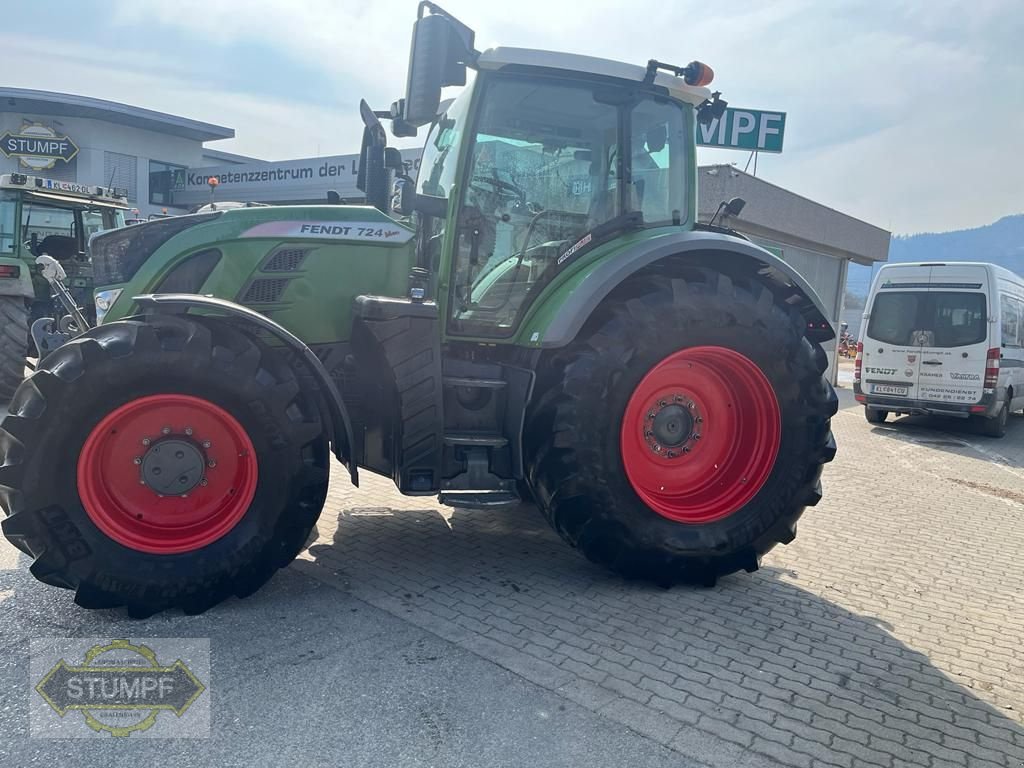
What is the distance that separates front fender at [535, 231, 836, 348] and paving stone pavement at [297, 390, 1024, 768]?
4.38 feet

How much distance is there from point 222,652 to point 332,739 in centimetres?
76

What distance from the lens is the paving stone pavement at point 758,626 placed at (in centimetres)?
259

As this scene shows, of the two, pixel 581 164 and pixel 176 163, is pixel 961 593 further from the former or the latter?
pixel 176 163

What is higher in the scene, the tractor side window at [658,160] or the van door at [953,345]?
the tractor side window at [658,160]

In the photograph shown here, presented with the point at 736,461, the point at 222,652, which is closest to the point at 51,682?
the point at 222,652

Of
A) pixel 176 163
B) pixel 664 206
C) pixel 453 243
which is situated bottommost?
pixel 453 243

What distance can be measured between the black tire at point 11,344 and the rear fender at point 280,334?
19.2 ft

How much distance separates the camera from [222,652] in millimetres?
2867

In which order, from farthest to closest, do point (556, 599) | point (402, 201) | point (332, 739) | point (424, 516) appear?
1. point (424, 516)
2. point (402, 201)
3. point (556, 599)
4. point (332, 739)

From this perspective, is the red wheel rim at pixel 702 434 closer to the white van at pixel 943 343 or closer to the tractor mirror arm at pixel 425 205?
the tractor mirror arm at pixel 425 205

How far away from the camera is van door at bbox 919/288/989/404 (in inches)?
389

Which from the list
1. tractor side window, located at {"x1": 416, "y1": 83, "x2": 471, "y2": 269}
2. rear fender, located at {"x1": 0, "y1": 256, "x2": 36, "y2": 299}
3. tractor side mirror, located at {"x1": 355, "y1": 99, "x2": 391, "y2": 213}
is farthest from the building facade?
tractor side window, located at {"x1": 416, "y1": 83, "x2": 471, "y2": 269}

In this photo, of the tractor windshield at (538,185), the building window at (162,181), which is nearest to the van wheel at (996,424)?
the tractor windshield at (538,185)

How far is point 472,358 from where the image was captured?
12.9 ft
